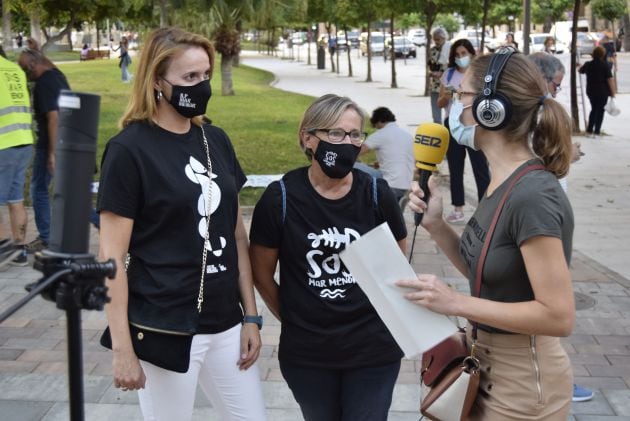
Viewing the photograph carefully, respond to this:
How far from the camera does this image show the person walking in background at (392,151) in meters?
7.81

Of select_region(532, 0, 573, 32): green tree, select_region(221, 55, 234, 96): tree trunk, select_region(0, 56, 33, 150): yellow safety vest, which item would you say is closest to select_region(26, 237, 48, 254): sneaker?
select_region(0, 56, 33, 150): yellow safety vest

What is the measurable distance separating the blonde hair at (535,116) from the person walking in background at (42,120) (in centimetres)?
571

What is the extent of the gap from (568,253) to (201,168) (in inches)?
48.3

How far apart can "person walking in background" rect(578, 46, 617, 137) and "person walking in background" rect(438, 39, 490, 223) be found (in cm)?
785

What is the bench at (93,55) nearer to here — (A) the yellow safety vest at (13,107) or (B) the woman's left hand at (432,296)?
(A) the yellow safety vest at (13,107)

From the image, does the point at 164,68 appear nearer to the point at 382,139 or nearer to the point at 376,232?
the point at 376,232

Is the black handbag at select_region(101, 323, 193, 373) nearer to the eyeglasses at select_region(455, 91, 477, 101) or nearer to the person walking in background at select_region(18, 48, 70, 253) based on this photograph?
the eyeglasses at select_region(455, 91, 477, 101)

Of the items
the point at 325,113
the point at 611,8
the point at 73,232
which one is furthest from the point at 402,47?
the point at 73,232

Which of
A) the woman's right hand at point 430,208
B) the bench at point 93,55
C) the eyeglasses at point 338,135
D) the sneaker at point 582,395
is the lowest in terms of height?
the sneaker at point 582,395

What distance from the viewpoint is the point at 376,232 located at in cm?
234

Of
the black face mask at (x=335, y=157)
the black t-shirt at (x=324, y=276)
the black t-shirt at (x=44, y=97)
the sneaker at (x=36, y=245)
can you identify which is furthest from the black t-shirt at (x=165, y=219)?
the sneaker at (x=36, y=245)

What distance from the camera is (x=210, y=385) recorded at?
2.96 meters

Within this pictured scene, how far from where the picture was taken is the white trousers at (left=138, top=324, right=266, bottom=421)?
2805 millimetres

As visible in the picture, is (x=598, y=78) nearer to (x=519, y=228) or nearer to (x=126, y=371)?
(x=519, y=228)
